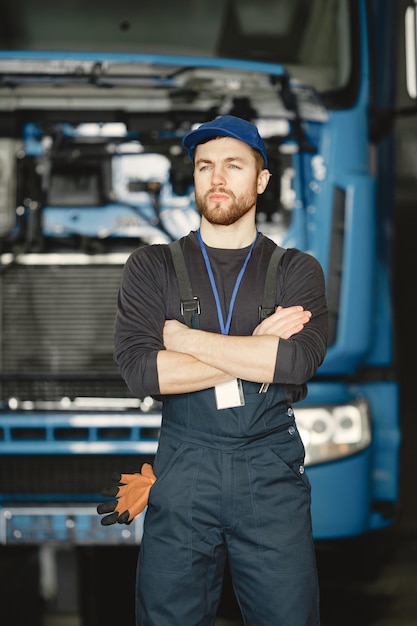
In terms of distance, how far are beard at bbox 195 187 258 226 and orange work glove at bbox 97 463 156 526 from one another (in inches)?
28.4

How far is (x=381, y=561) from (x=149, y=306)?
2.82 meters

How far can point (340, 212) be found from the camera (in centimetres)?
429

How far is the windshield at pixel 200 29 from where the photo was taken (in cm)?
458

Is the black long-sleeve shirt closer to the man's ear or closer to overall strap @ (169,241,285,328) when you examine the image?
overall strap @ (169,241,285,328)

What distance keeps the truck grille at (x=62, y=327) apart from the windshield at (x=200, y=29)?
99cm

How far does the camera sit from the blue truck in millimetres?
4234

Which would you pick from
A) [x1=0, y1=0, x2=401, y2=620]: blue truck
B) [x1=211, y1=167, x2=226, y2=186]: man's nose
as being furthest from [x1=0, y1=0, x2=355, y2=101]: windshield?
[x1=211, y1=167, x2=226, y2=186]: man's nose

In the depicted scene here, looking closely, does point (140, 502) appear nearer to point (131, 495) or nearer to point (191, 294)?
point (131, 495)

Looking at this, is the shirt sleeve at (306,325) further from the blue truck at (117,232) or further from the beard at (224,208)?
the blue truck at (117,232)

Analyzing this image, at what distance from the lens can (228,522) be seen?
9.23ft

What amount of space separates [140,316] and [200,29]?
6.97 ft

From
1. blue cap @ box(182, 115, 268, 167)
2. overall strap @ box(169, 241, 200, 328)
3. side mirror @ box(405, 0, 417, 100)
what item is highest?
side mirror @ box(405, 0, 417, 100)

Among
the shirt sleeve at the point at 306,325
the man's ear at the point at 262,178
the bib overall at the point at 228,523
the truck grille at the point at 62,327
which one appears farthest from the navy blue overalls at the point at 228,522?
the truck grille at the point at 62,327

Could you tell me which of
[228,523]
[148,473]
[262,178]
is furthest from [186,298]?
[228,523]
